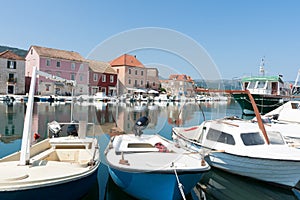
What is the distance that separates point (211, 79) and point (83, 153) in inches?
170

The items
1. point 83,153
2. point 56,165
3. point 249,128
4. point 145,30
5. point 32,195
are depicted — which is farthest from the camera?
A: point 249,128

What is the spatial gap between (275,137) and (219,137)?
1897 millimetres

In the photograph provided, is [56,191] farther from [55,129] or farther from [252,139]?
[252,139]

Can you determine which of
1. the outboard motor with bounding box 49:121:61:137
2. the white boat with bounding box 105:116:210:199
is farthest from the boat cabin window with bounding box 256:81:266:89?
the white boat with bounding box 105:116:210:199

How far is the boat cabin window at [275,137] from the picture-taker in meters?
7.81

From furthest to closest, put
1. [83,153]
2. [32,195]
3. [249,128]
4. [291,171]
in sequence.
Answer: [249,128], [83,153], [291,171], [32,195]

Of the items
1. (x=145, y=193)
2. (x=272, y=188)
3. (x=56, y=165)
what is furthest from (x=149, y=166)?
(x=272, y=188)

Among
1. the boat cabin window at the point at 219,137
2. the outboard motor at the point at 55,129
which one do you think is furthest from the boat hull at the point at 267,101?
the outboard motor at the point at 55,129

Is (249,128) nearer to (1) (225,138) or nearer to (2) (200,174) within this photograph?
(1) (225,138)

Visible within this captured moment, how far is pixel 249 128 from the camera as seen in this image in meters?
7.82

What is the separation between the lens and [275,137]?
8.00 m

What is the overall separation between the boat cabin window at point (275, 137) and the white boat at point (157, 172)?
128 inches

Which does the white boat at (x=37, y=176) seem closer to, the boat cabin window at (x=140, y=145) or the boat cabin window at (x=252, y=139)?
the boat cabin window at (x=140, y=145)

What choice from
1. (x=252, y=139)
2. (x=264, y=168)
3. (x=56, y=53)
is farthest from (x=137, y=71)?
(x=56, y=53)
